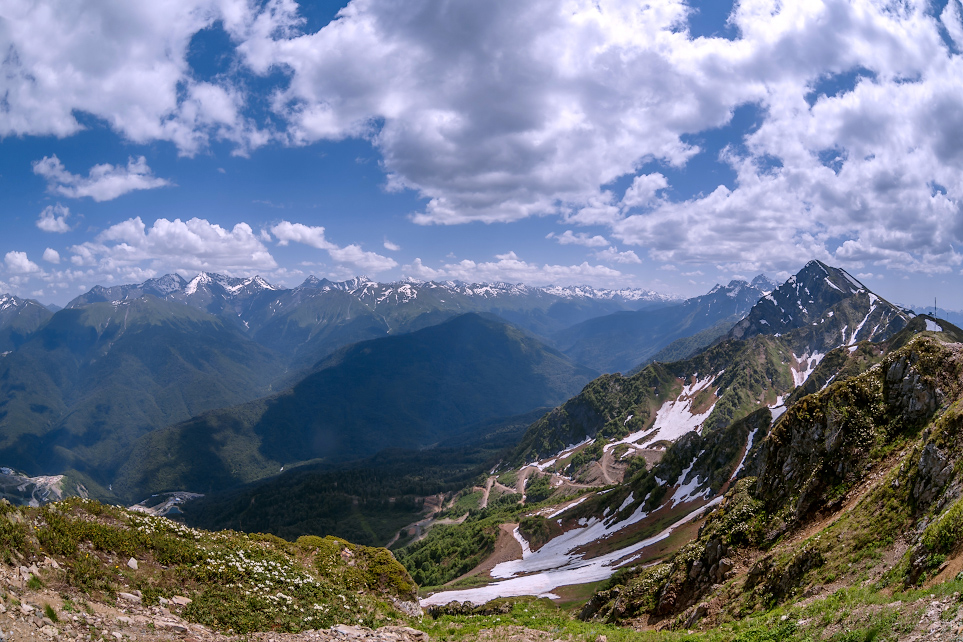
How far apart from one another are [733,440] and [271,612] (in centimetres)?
9978

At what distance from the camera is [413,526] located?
7741 inches

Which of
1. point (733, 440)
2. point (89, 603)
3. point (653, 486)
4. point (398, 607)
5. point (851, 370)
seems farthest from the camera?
point (851, 370)

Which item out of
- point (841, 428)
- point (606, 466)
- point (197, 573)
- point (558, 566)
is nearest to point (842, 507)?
point (841, 428)

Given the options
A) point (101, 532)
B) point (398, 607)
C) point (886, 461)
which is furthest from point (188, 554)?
point (886, 461)

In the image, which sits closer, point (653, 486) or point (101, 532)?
point (101, 532)

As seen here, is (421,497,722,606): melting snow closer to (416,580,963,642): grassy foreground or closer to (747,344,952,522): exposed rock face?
(416,580,963,642): grassy foreground

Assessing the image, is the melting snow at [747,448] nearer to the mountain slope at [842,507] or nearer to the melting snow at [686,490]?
the melting snow at [686,490]

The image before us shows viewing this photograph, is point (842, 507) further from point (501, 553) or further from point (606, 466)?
point (606, 466)

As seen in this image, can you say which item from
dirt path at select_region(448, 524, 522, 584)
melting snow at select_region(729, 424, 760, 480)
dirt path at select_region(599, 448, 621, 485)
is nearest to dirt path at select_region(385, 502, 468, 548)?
dirt path at select_region(599, 448, 621, 485)

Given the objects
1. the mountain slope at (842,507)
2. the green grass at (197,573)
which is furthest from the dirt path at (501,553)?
the green grass at (197,573)

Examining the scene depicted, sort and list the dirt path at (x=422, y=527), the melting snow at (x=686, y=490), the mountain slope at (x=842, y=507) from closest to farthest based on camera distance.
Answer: the mountain slope at (x=842, y=507) < the melting snow at (x=686, y=490) < the dirt path at (x=422, y=527)

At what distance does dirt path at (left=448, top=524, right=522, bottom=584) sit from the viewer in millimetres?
102500

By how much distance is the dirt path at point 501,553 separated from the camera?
102m

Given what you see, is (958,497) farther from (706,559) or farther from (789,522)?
(706,559)
